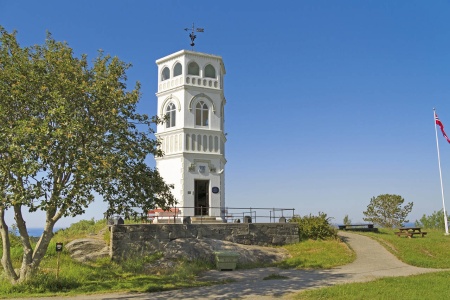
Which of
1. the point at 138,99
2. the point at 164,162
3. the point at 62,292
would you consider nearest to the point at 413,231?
the point at 164,162

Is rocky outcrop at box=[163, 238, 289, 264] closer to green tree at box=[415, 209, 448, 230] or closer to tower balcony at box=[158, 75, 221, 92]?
tower balcony at box=[158, 75, 221, 92]

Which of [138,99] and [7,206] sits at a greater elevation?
[138,99]

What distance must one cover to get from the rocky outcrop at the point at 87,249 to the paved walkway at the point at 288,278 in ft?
21.1

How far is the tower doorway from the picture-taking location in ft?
95.6

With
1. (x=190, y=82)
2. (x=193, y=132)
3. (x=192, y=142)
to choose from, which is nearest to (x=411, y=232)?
(x=192, y=142)

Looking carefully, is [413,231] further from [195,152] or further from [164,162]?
[164,162]

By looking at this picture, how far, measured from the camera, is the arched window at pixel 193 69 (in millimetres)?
30578

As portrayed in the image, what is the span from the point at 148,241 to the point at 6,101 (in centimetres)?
1066

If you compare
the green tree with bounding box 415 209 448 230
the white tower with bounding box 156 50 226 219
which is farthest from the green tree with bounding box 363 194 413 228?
the white tower with bounding box 156 50 226 219

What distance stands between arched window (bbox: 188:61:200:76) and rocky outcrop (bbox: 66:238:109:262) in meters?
14.5

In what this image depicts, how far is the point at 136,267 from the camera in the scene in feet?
64.3

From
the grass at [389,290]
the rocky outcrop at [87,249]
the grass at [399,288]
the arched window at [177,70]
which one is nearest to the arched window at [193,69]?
→ the arched window at [177,70]

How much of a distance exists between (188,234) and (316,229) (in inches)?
350

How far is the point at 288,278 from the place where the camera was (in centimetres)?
1739
